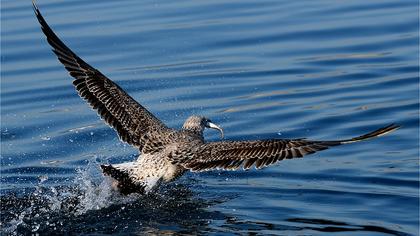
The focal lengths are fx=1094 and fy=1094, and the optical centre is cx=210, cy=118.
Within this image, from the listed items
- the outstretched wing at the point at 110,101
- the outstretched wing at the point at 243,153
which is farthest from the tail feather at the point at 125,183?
the outstretched wing at the point at 110,101

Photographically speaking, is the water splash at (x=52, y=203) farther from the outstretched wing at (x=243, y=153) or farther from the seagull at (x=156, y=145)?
the outstretched wing at (x=243, y=153)

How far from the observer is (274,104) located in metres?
13.2

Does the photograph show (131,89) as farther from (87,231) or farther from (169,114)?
(87,231)

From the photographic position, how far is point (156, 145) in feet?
34.2

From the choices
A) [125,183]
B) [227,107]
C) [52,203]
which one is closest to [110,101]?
[125,183]

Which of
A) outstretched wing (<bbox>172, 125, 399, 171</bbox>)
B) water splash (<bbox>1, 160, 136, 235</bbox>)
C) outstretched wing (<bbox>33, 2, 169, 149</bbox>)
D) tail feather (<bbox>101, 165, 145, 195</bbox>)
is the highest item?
outstretched wing (<bbox>33, 2, 169, 149</bbox>)

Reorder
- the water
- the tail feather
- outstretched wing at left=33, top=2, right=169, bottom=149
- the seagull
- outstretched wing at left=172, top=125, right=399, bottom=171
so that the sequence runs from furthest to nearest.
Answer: outstretched wing at left=33, top=2, right=169, bottom=149 → the tail feather → the water → the seagull → outstretched wing at left=172, top=125, right=399, bottom=171

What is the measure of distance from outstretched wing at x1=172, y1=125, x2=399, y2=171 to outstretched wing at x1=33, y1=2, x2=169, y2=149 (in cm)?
73

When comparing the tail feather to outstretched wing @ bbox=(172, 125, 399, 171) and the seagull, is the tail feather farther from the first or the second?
outstretched wing @ bbox=(172, 125, 399, 171)

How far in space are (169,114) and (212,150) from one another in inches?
126

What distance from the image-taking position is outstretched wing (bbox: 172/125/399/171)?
9.14 m

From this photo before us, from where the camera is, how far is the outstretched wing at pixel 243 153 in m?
9.14

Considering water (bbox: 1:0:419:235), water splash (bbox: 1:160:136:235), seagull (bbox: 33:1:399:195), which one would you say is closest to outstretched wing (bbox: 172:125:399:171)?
seagull (bbox: 33:1:399:195)

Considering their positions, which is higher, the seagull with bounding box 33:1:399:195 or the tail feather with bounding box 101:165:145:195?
the seagull with bounding box 33:1:399:195
